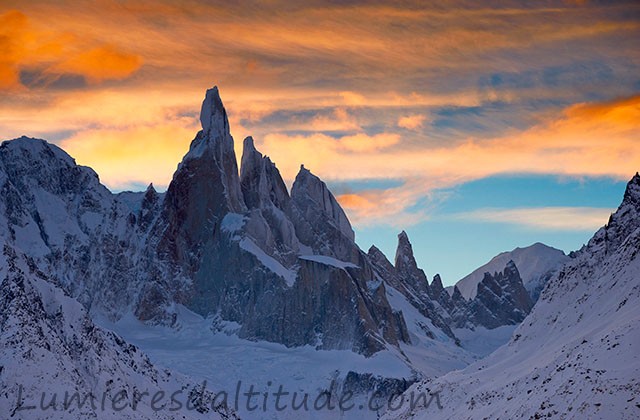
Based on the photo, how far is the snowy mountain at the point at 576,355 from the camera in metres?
74.8

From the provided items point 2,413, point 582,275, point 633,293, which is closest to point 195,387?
point 2,413

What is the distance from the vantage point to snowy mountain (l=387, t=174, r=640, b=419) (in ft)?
245

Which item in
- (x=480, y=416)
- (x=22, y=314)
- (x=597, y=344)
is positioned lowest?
(x=480, y=416)

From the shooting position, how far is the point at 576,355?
88188 mm

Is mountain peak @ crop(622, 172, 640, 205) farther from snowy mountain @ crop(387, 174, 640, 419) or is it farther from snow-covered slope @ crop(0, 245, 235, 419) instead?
snow-covered slope @ crop(0, 245, 235, 419)

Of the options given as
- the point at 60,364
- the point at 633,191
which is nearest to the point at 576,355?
the point at 633,191

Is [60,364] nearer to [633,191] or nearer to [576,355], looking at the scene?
[576,355]

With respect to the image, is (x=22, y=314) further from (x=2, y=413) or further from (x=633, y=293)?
(x=633, y=293)

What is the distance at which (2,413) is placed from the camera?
116m

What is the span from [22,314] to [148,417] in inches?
990

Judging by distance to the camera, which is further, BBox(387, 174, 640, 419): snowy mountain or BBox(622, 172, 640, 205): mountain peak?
BBox(622, 172, 640, 205): mountain peak

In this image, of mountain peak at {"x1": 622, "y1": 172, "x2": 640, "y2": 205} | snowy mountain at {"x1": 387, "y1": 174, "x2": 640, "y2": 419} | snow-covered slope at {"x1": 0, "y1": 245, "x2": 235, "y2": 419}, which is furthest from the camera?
snow-covered slope at {"x1": 0, "y1": 245, "x2": 235, "y2": 419}

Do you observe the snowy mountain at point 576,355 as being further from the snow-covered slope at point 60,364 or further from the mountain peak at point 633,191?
the snow-covered slope at point 60,364

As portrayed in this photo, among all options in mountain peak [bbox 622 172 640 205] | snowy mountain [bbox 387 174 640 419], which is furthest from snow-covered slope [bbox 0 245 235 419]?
mountain peak [bbox 622 172 640 205]
